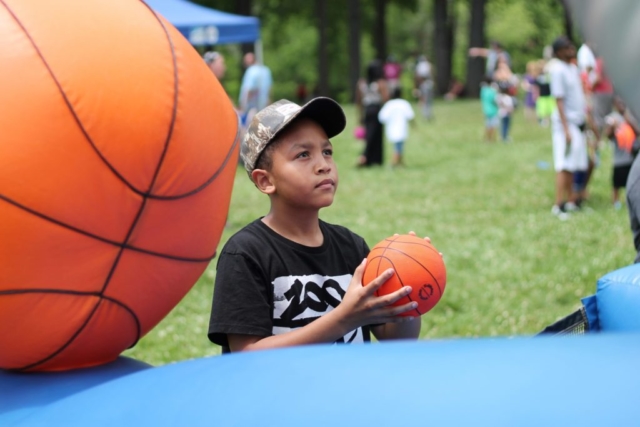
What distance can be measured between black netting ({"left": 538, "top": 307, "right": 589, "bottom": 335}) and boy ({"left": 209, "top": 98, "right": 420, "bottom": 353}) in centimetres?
114

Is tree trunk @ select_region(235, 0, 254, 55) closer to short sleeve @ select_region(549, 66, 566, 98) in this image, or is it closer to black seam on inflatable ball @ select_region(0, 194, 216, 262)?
short sleeve @ select_region(549, 66, 566, 98)

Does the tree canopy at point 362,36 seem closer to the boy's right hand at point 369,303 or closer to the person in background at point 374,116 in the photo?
the person in background at point 374,116

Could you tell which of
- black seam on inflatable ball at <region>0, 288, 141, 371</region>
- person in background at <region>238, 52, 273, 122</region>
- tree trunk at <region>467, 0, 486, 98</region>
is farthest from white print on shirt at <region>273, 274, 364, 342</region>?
tree trunk at <region>467, 0, 486, 98</region>

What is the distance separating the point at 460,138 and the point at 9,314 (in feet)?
66.0

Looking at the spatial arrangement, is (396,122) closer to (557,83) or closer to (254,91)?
(254,91)

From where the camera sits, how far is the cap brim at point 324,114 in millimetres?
3137

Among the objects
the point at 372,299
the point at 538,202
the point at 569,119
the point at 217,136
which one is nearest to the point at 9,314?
the point at 217,136

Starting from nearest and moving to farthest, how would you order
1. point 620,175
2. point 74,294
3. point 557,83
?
point 74,294
point 620,175
point 557,83

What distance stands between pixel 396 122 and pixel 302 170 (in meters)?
14.5

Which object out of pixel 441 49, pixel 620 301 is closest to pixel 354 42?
pixel 441 49

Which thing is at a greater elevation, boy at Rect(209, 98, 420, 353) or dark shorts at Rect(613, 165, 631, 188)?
boy at Rect(209, 98, 420, 353)

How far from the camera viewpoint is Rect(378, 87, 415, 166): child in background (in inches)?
686

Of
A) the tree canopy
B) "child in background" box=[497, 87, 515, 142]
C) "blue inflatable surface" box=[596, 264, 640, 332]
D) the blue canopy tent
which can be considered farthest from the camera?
the tree canopy

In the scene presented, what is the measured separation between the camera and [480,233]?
998 centimetres
